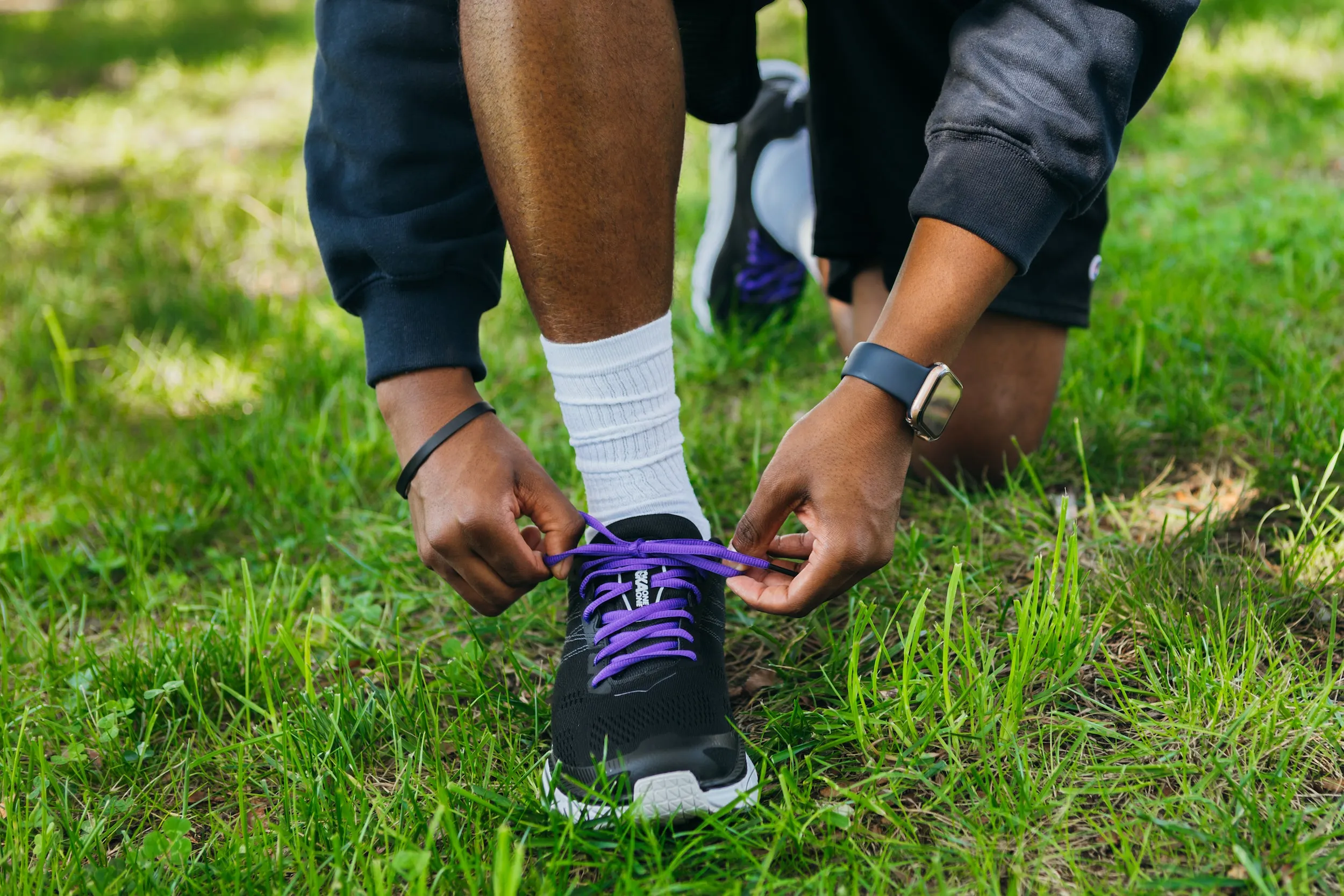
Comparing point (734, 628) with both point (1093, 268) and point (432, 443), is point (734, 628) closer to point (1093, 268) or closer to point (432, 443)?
point (432, 443)

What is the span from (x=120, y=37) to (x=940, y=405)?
8.21 metres

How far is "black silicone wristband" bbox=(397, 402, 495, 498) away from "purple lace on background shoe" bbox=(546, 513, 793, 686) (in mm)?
214

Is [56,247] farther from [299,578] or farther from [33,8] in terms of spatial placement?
[33,8]

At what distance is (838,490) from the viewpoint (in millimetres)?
1175

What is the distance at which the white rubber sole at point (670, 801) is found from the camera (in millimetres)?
1128

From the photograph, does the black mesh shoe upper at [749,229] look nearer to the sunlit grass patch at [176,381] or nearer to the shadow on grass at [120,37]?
the sunlit grass patch at [176,381]

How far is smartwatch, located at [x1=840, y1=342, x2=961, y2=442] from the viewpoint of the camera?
3.95 ft

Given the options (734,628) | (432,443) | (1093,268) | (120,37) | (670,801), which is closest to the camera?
(670,801)

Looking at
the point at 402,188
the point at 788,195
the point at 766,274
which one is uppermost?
the point at 402,188

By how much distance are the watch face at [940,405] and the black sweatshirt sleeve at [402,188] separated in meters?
0.67

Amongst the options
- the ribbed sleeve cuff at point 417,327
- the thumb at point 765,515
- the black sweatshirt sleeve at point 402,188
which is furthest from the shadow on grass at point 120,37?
the thumb at point 765,515

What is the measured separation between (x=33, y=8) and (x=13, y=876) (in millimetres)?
11261

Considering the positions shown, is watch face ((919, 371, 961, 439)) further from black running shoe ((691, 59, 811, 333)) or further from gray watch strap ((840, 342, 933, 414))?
black running shoe ((691, 59, 811, 333))

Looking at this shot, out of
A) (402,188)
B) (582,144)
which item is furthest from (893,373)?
(402,188)
